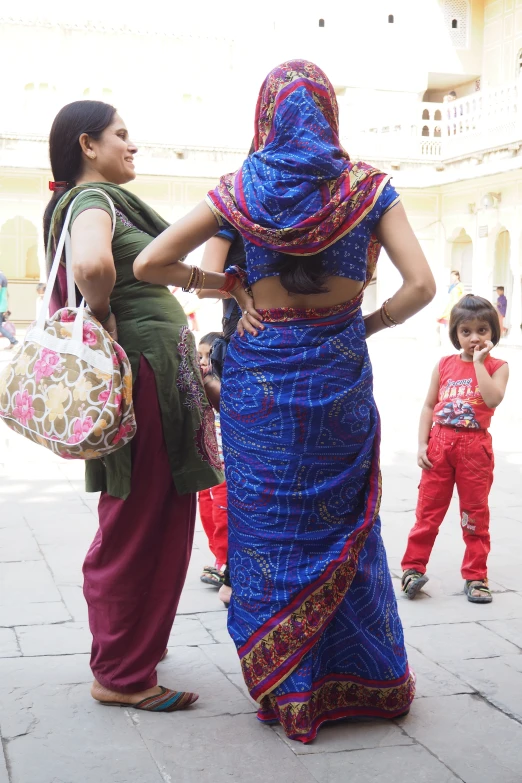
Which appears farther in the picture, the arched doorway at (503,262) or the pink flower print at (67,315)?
the arched doorway at (503,262)

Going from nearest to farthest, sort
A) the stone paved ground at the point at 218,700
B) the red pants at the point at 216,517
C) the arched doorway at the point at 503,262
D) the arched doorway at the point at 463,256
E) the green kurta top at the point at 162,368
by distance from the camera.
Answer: the stone paved ground at the point at 218,700 < the green kurta top at the point at 162,368 < the red pants at the point at 216,517 < the arched doorway at the point at 463,256 < the arched doorway at the point at 503,262

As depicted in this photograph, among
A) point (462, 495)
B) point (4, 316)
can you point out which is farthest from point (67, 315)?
point (4, 316)

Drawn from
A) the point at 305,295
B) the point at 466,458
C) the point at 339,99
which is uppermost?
the point at 339,99

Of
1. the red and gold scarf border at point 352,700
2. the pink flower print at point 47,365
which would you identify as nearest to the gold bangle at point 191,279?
the pink flower print at point 47,365

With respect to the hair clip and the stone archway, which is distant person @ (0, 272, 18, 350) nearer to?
the stone archway

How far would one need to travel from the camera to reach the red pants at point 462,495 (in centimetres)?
361

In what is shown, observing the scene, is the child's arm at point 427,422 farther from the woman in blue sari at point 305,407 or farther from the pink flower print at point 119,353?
the pink flower print at point 119,353

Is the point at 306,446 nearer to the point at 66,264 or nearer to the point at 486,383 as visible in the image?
the point at 66,264

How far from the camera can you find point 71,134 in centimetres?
253

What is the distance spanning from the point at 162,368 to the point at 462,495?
160 centimetres

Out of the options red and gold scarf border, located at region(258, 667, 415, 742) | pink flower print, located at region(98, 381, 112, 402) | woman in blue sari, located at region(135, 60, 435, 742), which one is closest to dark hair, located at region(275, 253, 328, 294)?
woman in blue sari, located at region(135, 60, 435, 742)

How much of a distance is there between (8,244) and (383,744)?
23.3m

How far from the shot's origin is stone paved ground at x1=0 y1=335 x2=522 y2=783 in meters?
2.15

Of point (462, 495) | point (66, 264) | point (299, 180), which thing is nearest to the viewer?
point (299, 180)
